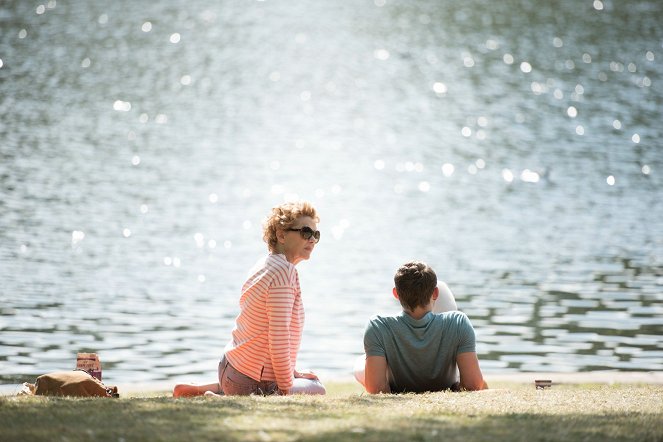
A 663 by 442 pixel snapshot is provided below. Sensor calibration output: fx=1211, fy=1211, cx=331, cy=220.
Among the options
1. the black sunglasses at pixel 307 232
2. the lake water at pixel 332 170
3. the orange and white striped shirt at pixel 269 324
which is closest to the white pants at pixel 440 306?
the orange and white striped shirt at pixel 269 324

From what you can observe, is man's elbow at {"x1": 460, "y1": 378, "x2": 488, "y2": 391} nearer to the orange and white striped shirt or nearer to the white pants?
the white pants

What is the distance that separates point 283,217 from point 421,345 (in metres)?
1.17

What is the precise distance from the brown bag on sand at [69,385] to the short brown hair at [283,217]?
4.48ft

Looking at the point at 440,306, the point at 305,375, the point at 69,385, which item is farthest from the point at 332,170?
the point at 69,385

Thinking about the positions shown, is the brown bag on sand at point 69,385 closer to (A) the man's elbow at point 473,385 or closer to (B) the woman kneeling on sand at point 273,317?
(B) the woman kneeling on sand at point 273,317

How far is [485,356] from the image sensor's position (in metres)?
13.1

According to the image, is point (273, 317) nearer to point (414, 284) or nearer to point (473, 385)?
point (414, 284)

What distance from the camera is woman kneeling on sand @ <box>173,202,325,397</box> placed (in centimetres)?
737

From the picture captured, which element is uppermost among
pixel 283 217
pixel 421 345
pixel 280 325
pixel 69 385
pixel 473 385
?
pixel 283 217

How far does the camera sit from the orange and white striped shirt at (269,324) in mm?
7359

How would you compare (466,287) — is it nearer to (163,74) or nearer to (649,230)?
(649,230)

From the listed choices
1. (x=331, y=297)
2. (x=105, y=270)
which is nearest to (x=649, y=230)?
(x=331, y=297)

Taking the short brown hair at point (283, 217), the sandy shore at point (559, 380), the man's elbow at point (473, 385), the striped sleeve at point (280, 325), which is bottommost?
the man's elbow at point (473, 385)

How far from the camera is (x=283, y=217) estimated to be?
24.8 feet
